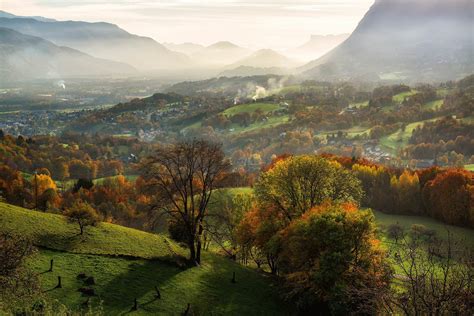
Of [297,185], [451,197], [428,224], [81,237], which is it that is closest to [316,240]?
[297,185]

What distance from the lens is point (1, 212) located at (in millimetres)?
45938

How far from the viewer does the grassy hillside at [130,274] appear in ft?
123

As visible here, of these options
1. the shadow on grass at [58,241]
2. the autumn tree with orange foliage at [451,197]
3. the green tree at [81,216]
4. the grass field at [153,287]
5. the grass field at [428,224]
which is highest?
the green tree at [81,216]

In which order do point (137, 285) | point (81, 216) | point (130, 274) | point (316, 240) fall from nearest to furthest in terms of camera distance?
point (137, 285) → point (130, 274) → point (316, 240) → point (81, 216)

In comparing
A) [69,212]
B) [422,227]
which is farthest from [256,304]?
[422,227]

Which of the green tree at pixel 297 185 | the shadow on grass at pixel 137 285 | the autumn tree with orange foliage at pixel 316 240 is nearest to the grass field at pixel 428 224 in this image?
the green tree at pixel 297 185

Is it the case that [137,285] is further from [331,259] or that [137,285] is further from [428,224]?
[428,224]

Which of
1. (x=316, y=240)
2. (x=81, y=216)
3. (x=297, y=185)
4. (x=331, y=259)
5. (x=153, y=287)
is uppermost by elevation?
(x=297, y=185)

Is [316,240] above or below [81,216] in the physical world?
below

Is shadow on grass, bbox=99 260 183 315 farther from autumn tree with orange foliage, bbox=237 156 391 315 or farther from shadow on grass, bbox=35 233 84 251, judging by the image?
autumn tree with orange foliage, bbox=237 156 391 315

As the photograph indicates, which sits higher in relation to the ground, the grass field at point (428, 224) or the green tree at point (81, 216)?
the green tree at point (81, 216)

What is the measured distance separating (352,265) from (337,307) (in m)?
3.93

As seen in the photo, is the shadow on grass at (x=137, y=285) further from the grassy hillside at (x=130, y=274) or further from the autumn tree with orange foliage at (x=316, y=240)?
the autumn tree with orange foliage at (x=316, y=240)

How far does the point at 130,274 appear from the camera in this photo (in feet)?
137
